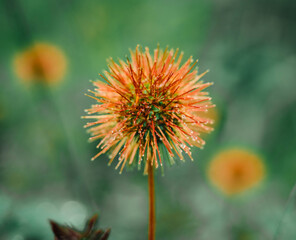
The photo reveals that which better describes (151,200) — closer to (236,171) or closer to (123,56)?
(236,171)

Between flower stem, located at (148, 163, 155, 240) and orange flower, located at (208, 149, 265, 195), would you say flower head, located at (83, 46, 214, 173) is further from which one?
orange flower, located at (208, 149, 265, 195)

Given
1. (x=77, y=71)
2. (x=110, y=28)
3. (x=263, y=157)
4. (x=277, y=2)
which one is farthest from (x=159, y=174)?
(x=277, y=2)

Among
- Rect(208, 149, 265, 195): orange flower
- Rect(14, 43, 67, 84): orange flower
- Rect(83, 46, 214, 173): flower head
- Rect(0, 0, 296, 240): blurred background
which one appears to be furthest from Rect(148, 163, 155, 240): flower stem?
Rect(14, 43, 67, 84): orange flower

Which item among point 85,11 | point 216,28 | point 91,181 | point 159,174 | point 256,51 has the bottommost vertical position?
point 159,174

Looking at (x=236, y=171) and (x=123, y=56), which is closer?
(x=236, y=171)

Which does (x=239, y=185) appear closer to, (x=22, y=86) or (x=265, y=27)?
(x=265, y=27)

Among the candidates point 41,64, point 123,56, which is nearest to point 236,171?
point 123,56
